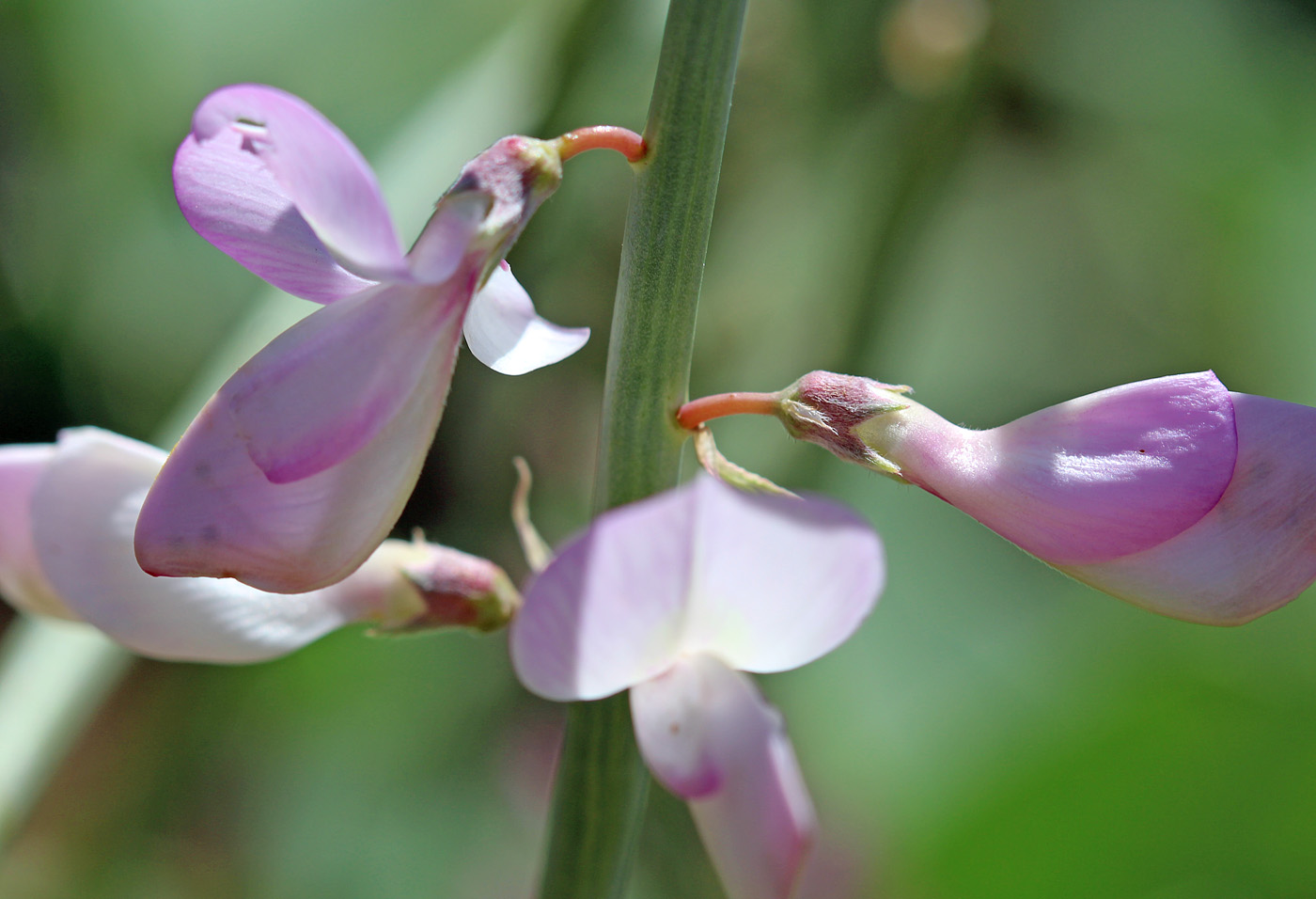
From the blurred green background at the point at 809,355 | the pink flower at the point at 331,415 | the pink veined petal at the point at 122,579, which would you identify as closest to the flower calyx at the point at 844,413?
the pink flower at the point at 331,415

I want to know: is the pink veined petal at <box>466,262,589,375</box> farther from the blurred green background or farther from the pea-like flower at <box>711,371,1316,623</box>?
the blurred green background

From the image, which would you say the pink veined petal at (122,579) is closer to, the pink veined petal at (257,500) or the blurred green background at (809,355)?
the pink veined petal at (257,500)

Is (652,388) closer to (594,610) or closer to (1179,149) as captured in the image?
(594,610)

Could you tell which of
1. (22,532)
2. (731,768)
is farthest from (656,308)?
(22,532)

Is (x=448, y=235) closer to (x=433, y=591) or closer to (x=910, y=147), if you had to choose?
(x=433, y=591)

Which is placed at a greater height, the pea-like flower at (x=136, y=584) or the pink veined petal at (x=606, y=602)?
the pink veined petal at (x=606, y=602)

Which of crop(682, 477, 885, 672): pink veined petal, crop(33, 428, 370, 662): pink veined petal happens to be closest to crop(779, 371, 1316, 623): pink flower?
crop(682, 477, 885, 672): pink veined petal
